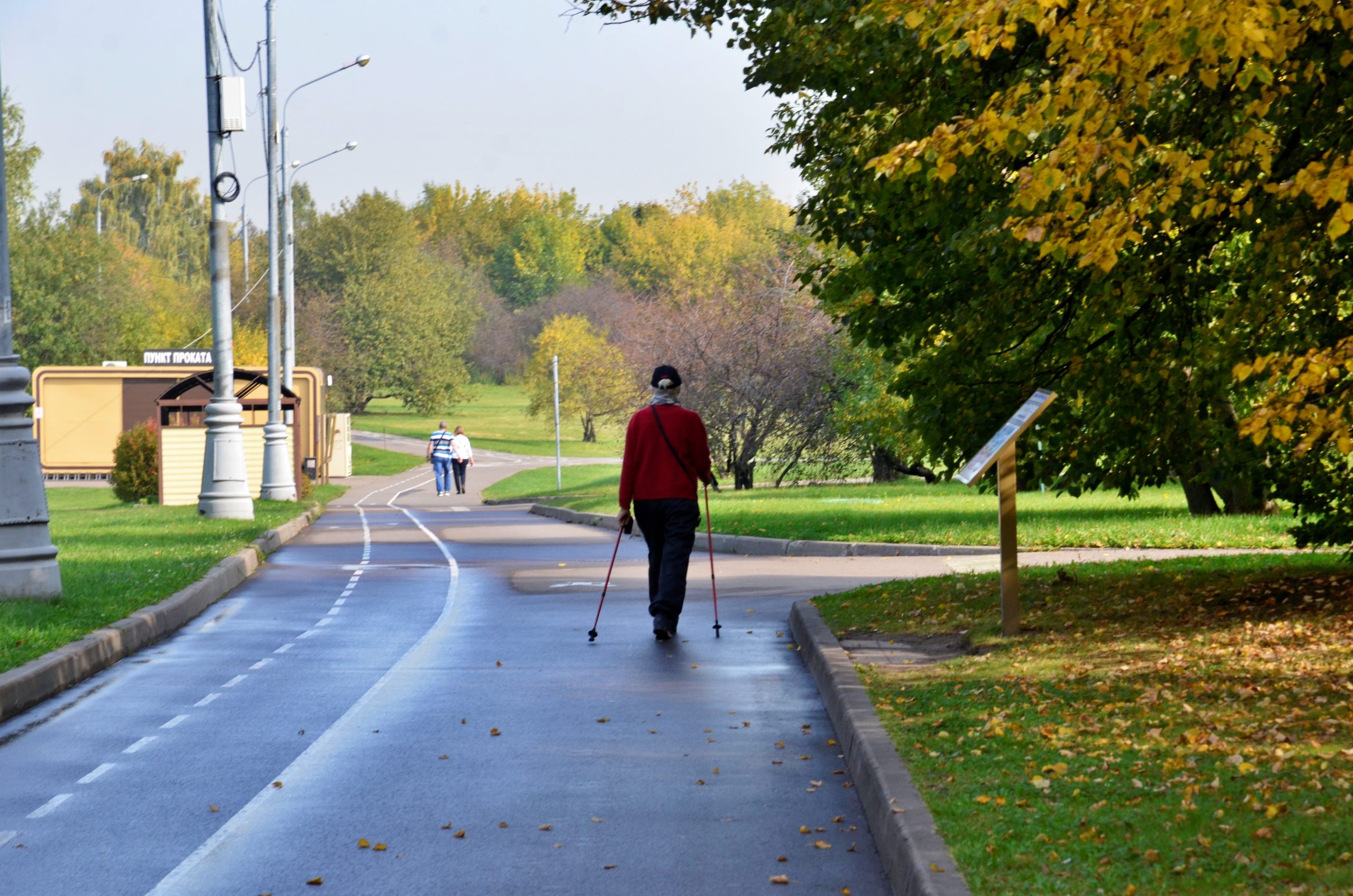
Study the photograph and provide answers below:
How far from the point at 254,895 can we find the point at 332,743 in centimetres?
261

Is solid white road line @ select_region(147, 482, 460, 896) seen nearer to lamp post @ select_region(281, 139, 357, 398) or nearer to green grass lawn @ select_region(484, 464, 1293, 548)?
green grass lawn @ select_region(484, 464, 1293, 548)

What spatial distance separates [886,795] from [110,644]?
677 centimetres

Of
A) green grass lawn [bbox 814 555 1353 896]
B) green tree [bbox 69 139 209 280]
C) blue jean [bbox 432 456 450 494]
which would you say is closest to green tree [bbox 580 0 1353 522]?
green grass lawn [bbox 814 555 1353 896]

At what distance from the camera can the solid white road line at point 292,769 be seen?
5703 millimetres

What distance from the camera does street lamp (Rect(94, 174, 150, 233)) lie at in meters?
71.4

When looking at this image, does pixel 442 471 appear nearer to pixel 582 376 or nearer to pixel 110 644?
pixel 582 376

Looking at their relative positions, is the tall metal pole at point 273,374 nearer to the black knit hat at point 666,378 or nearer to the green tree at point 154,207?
the black knit hat at point 666,378

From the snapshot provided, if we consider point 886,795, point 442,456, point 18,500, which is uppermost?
point 442,456

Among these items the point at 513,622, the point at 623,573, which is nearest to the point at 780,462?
the point at 623,573

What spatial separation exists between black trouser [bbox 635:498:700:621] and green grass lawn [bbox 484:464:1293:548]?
7487 millimetres

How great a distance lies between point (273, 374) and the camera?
1246 inches

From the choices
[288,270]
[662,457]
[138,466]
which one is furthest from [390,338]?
[662,457]

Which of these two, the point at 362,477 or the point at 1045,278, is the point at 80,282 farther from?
the point at 1045,278

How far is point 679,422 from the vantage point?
475 inches
